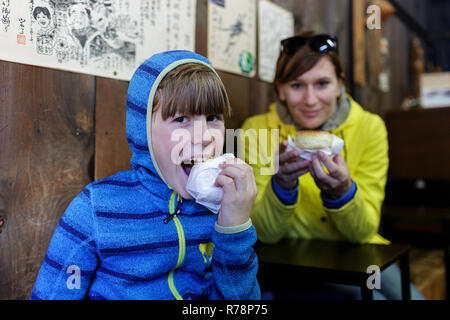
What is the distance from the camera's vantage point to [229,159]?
2.89ft

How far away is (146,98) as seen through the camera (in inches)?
36.5

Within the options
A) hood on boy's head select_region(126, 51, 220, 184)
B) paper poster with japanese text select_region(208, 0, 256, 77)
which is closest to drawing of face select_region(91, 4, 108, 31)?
hood on boy's head select_region(126, 51, 220, 184)

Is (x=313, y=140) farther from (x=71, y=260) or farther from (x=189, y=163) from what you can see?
(x=71, y=260)

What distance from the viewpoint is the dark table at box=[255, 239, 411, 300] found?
1172mm

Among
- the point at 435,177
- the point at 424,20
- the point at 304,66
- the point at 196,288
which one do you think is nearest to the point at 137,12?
the point at 304,66

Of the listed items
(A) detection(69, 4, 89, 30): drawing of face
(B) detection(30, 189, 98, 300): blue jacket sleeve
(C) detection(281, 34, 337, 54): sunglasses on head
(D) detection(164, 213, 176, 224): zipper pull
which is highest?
(C) detection(281, 34, 337, 54): sunglasses on head

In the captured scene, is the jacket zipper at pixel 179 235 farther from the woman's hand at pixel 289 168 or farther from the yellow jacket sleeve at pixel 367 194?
the yellow jacket sleeve at pixel 367 194

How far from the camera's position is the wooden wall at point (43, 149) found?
3.41ft

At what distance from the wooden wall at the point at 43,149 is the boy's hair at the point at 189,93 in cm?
19

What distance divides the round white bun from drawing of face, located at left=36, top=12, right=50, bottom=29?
2.91 ft

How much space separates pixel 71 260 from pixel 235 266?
38 centimetres

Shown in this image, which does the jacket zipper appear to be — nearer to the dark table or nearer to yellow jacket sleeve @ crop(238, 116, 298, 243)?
the dark table

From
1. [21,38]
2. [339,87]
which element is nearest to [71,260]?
[21,38]

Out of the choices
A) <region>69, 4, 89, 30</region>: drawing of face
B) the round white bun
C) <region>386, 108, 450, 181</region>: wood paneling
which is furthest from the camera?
<region>386, 108, 450, 181</region>: wood paneling
